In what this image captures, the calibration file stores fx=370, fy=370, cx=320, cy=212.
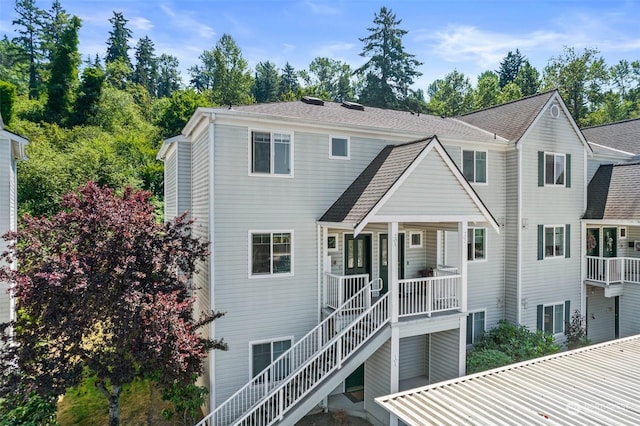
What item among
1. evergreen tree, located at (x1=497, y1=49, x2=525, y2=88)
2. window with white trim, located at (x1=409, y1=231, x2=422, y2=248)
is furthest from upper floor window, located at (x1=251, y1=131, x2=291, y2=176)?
evergreen tree, located at (x1=497, y1=49, x2=525, y2=88)

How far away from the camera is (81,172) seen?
23797 mm

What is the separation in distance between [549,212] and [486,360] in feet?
24.1

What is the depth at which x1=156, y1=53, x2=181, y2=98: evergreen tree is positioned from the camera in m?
78.7

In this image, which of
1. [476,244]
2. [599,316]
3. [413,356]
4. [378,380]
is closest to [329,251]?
[378,380]

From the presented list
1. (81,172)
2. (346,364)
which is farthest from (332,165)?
(81,172)

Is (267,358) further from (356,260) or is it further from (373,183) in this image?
(373,183)

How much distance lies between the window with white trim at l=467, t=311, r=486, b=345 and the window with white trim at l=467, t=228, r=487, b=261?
7.21ft

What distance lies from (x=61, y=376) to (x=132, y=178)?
20.9 metres

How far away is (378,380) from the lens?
37.0ft

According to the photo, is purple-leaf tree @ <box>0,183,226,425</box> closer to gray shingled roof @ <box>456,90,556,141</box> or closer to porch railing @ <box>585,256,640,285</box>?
gray shingled roof @ <box>456,90,556,141</box>

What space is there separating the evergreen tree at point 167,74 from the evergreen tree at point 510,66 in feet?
209

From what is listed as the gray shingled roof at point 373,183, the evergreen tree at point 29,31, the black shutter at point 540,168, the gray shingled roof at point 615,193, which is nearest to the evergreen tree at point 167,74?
the evergreen tree at point 29,31

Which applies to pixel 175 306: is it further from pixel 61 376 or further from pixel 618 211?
pixel 618 211

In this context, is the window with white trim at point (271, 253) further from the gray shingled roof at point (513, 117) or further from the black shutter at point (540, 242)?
the black shutter at point (540, 242)
